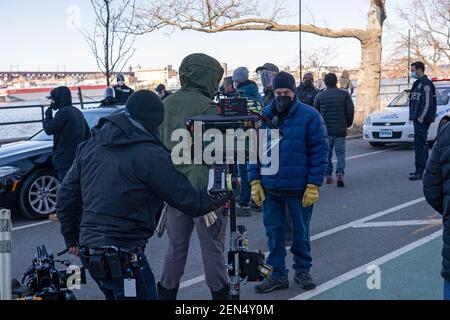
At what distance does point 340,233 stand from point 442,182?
3.85m

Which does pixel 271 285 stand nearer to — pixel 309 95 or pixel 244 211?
pixel 244 211

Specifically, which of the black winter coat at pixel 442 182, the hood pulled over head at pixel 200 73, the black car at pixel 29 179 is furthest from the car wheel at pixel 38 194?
the black winter coat at pixel 442 182

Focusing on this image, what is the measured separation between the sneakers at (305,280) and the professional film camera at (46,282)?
2163 mm

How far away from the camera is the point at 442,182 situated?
11.1ft

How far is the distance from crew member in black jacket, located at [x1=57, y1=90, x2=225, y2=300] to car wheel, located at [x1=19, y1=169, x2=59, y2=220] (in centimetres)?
519

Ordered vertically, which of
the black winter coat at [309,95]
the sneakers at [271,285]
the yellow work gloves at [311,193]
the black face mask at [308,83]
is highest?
the black face mask at [308,83]

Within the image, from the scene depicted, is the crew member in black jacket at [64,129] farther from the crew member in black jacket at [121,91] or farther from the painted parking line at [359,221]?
the crew member in black jacket at [121,91]

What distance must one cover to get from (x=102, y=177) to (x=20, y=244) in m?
4.31

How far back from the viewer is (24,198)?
8312 mm

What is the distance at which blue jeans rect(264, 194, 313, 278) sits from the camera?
5242mm

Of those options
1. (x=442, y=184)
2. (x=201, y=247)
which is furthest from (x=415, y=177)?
(x=442, y=184)

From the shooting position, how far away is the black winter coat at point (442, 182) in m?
3.28
